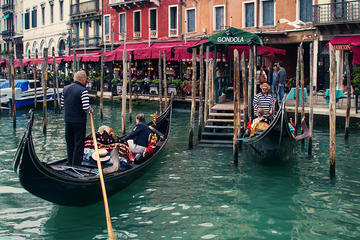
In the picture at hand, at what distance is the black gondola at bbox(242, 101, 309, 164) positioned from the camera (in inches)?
292

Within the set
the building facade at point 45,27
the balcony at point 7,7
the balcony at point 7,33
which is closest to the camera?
the building facade at point 45,27

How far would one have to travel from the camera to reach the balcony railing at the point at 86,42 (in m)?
25.6

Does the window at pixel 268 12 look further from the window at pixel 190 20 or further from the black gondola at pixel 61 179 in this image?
the black gondola at pixel 61 179

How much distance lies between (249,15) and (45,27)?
54.7 feet

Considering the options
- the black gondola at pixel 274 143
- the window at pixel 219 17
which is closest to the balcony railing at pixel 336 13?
the window at pixel 219 17

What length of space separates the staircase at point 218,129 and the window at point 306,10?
7216 millimetres

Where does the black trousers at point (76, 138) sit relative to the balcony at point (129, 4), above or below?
below

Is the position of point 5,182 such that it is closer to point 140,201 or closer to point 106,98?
point 140,201

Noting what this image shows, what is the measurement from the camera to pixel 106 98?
19.4 metres

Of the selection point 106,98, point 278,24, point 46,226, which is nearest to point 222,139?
point 46,226

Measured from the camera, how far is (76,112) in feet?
19.0

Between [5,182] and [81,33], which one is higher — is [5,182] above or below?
below

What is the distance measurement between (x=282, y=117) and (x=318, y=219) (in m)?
2.19

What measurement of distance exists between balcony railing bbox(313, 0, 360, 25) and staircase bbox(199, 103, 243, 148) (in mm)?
6207
